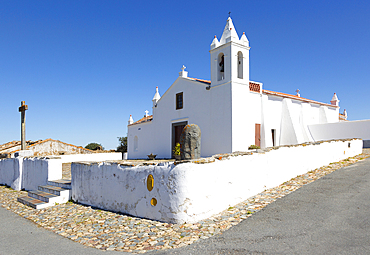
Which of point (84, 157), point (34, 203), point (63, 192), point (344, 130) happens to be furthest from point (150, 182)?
point (84, 157)

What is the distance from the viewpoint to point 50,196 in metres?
8.46

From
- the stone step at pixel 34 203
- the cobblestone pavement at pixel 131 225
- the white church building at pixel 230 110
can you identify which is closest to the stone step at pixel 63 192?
the cobblestone pavement at pixel 131 225

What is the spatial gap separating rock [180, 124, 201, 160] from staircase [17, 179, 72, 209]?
456 cm

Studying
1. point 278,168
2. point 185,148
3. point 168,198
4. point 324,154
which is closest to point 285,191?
point 278,168

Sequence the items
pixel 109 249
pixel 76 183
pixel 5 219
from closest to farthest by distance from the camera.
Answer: pixel 109 249 → pixel 5 219 → pixel 76 183

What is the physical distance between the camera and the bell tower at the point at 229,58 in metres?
14.2

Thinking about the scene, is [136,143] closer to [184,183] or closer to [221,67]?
[221,67]

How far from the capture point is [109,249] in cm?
456

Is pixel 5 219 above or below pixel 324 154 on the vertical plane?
below

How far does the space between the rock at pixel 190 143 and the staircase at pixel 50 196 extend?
4.56 meters

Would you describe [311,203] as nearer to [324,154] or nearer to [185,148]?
[185,148]

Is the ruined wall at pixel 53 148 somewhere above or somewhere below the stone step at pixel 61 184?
above

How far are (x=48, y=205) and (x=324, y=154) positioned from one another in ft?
35.2

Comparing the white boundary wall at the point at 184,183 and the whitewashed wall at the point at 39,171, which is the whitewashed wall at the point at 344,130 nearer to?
the white boundary wall at the point at 184,183
